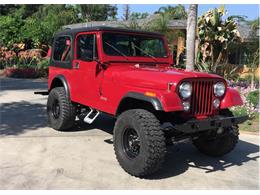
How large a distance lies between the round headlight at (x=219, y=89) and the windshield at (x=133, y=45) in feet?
5.35

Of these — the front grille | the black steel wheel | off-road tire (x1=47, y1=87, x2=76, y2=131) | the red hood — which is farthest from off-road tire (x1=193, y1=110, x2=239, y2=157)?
off-road tire (x1=47, y1=87, x2=76, y2=131)

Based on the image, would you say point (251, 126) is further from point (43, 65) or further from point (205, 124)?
point (43, 65)

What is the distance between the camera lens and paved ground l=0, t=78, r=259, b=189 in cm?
497

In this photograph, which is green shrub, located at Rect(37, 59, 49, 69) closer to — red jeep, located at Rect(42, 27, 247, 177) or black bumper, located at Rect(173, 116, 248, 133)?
red jeep, located at Rect(42, 27, 247, 177)

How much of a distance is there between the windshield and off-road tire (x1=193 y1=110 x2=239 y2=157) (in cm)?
170

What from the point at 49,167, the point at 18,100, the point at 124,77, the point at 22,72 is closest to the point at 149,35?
the point at 124,77

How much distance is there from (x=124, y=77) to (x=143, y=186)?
5.22 feet

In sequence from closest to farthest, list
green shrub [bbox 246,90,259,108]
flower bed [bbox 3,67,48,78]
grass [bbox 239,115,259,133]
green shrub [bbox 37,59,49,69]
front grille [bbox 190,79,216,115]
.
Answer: front grille [bbox 190,79,216,115], grass [bbox 239,115,259,133], green shrub [bbox 246,90,259,108], flower bed [bbox 3,67,48,78], green shrub [bbox 37,59,49,69]

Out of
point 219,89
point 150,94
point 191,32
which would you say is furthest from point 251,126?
point 150,94

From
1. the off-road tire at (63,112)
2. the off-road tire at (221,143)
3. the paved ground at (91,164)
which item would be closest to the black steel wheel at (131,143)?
the paved ground at (91,164)

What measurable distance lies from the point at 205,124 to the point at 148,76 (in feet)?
3.24

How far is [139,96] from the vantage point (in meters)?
5.20

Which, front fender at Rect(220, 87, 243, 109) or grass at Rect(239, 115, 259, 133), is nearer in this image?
front fender at Rect(220, 87, 243, 109)
